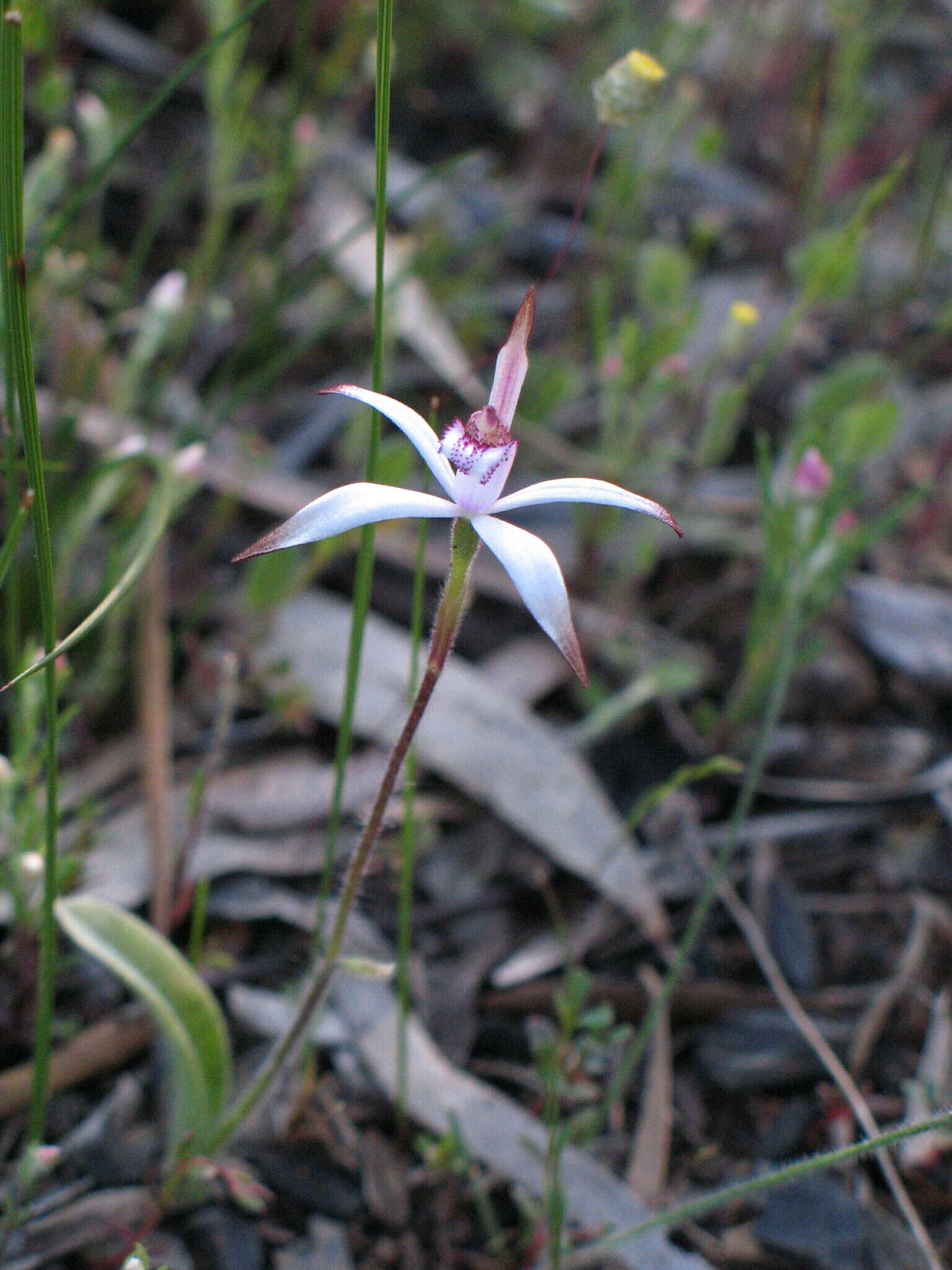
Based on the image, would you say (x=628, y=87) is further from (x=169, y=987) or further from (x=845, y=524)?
(x=169, y=987)

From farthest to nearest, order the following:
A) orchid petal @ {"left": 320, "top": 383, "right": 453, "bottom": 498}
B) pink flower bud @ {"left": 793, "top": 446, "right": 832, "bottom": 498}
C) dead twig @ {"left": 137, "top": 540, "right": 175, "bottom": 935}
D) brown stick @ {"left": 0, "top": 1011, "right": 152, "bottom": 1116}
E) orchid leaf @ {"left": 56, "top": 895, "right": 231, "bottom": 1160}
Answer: pink flower bud @ {"left": 793, "top": 446, "right": 832, "bottom": 498} → dead twig @ {"left": 137, "top": 540, "right": 175, "bottom": 935} → brown stick @ {"left": 0, "top": 1011, "right": 152, "bottom": 1116} → orchid leaf @ {"left": 56, "top": 895, "right": 231, "bottom": 1160} → orchid petal @ {"left": 320, "top": 383, "right": 453, "bottom": 498}

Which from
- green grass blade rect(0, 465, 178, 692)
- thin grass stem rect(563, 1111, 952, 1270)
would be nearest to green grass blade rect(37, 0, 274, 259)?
green grass blade rect(0, 465, 178, 692)

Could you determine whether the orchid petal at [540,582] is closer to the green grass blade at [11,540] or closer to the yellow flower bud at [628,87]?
the green grass blade at [11,540]

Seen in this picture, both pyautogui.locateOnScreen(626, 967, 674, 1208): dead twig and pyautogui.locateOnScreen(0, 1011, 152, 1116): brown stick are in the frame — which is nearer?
pyautogui.locateOnScreen(0, 1011, 152, 1116): brown stick

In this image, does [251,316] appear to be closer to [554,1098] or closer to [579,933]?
[579,933]

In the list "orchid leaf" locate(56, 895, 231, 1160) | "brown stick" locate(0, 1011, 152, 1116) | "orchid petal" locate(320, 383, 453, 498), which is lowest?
"brown stick" locate(0, 1011, 152, 1116)

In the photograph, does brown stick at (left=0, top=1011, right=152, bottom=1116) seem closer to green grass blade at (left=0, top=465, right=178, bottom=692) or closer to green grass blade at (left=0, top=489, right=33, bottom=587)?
green grass blade at (left=0, top=465, right=178, bottom=692)

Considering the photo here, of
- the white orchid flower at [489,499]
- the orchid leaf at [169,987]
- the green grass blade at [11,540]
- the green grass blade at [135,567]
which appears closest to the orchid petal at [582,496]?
the white orchid flower at [489,499]
